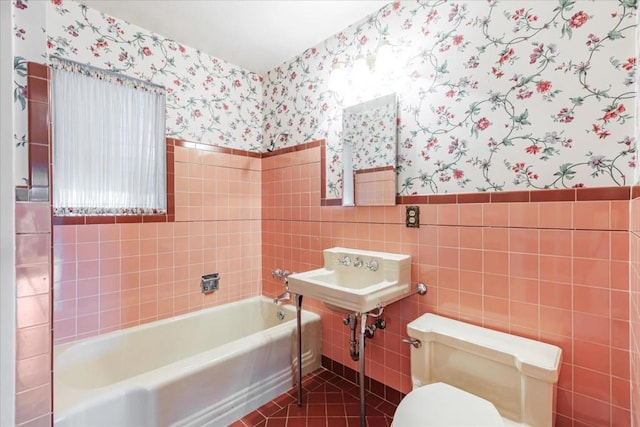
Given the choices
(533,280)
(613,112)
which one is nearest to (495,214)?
(533,280)

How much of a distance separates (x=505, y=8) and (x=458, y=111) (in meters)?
0.47

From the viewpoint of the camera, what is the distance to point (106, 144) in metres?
1.89

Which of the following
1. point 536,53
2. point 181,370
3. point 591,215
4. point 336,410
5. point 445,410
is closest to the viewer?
point 445,410

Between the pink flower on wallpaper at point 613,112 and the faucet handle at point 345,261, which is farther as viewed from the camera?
the faucet handle at point 345,261

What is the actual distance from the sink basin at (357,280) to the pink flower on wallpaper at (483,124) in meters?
0.77

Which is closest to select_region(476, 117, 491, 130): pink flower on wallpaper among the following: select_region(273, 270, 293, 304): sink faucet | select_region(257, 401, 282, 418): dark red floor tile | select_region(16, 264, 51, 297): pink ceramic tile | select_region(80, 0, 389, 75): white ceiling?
select_region(80, 0, 389, 75): white ceiling

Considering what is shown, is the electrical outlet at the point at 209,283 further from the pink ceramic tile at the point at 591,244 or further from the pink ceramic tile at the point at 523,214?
the pink ceramic tile at the point at 591,244

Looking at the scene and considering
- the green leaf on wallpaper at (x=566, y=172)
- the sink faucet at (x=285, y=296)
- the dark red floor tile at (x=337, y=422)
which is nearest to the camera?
the green leaf on wallpaper at (x=566, y=172)

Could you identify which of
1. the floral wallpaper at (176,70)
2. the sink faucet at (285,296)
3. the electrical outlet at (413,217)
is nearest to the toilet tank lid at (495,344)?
the electrical outlet at (413,217)

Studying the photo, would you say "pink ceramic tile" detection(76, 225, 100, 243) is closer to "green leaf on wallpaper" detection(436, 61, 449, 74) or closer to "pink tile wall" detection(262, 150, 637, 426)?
"pink tile wall" detection(262, 150, 637, 426)

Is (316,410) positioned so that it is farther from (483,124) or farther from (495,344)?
(483,124)

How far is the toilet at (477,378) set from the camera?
1.05 meters

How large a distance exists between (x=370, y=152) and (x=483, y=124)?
654mm

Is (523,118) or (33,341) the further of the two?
(523,118)
